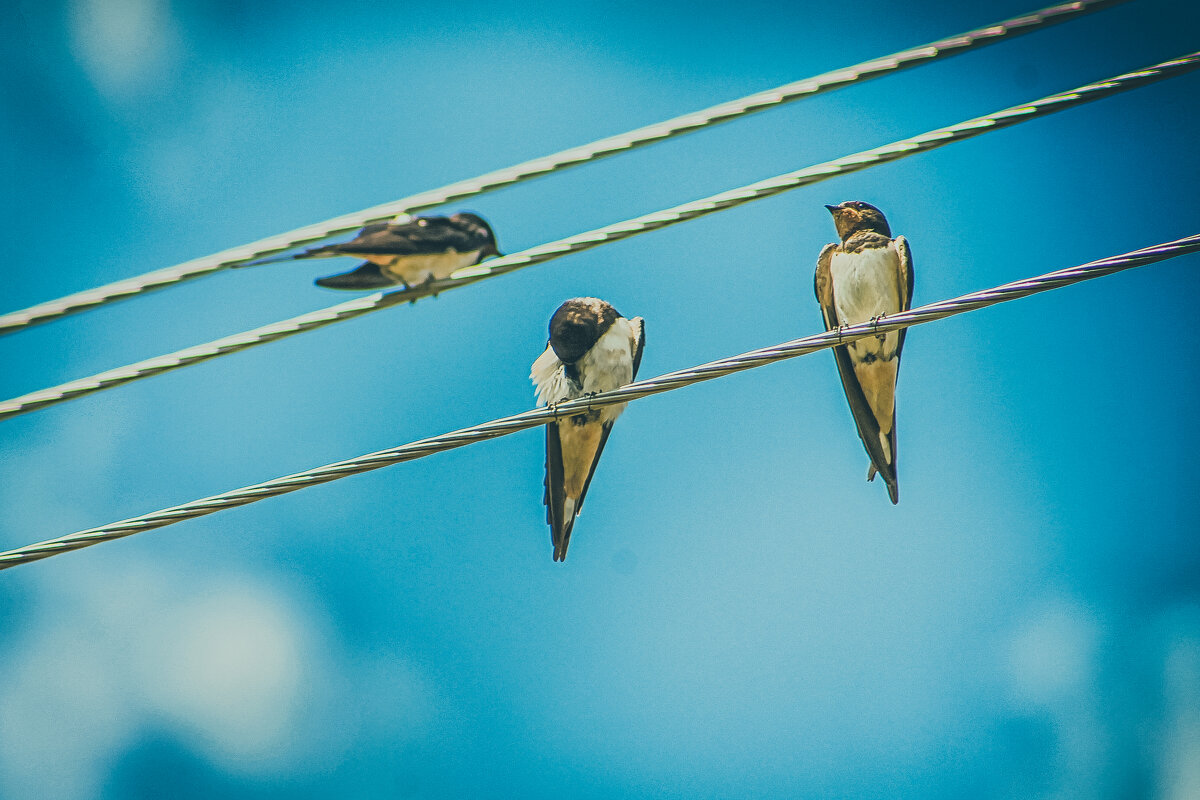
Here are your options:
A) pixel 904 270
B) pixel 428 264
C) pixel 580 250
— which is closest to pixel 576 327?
pixel 904 270

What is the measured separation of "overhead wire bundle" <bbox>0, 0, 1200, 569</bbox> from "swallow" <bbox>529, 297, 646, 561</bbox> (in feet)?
7.34

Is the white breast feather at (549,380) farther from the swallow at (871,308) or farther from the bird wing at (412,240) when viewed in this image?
the bird wing at (412,240)

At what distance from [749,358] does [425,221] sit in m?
1.06

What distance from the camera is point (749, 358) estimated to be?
237 cm

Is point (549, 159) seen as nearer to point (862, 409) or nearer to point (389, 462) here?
Result: point (389, 462)

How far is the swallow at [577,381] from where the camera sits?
478 cm

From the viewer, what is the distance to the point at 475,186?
6.74ft

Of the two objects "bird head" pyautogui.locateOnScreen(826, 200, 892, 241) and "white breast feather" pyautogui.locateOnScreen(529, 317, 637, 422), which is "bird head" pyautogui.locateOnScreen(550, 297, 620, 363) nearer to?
"white breast feather" pyautogui.locateOnScreen(529, 317, 637, 422)

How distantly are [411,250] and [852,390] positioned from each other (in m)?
2.97

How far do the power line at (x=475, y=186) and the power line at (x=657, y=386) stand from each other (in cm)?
56

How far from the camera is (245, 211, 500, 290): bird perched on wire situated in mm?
2418

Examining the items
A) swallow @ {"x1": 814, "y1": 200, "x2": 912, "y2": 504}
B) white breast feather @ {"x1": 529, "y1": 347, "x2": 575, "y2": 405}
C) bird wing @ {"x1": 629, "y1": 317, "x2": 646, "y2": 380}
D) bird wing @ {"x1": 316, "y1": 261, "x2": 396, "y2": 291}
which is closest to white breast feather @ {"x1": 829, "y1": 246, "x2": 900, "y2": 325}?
swallow @ {"x1": 814, "y1": 200, "x2": 912, "y2": 504}

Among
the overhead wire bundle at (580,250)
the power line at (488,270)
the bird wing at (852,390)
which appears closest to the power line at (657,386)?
the overhead wire bundle at (580,250)

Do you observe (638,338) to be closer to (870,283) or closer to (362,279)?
(870,283)
